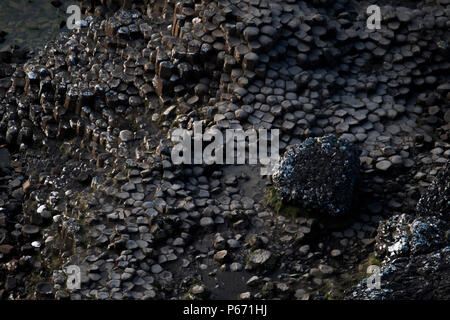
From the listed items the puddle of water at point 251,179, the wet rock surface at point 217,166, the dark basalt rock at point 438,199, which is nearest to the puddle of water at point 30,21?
the wet rock surface at point 217,166

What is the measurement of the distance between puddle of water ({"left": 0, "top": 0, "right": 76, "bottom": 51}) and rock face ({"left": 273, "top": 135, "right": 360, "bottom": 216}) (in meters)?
4.47

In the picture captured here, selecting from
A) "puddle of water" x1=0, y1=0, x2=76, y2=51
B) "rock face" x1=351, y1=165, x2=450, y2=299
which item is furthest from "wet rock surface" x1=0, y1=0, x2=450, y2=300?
"puddle of water" x1=0, y1=0, x2=76, y2=51

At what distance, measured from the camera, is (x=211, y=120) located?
7977 millimetres

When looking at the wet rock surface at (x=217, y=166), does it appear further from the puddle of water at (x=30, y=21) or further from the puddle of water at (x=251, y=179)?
the puddle of water at (x=30, y=21)

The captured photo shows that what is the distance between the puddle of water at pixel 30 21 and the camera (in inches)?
408

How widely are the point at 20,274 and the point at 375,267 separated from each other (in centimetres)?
301

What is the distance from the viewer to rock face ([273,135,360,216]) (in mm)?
6980

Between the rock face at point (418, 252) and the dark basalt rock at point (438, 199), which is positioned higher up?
the dark basalt rock at point (438, 199)

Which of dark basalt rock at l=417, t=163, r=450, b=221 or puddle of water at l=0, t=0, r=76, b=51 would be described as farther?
puddle of water at l=0, t=0, r=76, b=51

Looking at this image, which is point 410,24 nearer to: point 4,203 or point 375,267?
point 375,267

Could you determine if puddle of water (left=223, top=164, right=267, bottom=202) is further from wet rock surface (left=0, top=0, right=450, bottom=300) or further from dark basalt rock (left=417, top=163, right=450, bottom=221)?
dark basalt rock (left=417, top=163, right=450, bottom=221)

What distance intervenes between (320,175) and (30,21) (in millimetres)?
5243

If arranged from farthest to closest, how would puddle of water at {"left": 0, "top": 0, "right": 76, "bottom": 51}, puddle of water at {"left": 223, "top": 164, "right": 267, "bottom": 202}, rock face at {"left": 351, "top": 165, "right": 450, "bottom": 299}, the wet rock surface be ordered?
1. puddle of water at {"left": 0, "top": 0, "right": 76, "bottom": 51}
2. puddle of water at {"left": 223, "top": 164, "right": 267, "bottom": 202}
3. the wet rock surface
4. rock face at {"left": 351, "top": 165, "right": 450, "bottom": 299}

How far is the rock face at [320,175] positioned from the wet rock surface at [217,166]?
7cm
